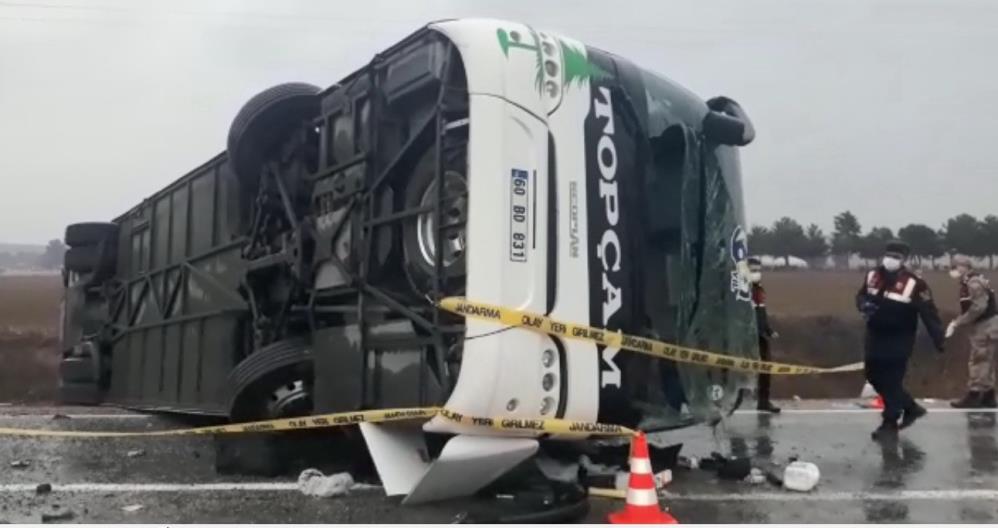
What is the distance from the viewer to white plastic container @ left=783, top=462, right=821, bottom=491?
427 cm

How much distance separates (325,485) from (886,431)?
14.0 feet

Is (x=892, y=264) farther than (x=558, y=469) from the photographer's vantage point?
Yes

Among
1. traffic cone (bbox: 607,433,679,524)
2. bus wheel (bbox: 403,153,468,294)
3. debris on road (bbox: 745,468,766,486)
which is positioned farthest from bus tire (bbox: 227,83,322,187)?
debris on road (bbox: 745,468,766,486)

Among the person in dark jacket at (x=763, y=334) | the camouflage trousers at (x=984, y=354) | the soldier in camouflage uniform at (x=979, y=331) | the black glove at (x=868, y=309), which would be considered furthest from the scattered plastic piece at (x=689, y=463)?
the camouflage trousers at (x=984, y=354)

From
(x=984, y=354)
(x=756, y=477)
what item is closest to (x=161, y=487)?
(x=756, y=477)

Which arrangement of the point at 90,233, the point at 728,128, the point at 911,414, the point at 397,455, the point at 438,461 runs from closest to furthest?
the point at 438,461, the point at 397,455, the point at 728,128, the point at 911,414, the point at 90,233

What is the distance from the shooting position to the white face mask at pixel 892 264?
6379 millimetres

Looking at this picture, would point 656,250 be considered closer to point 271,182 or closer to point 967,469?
point 271,182

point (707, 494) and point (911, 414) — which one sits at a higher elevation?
point (911, 414)

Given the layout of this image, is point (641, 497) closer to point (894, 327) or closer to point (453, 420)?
point (453, 420)

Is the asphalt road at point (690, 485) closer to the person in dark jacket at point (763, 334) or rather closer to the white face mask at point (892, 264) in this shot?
the person in dark jacket at point (763, 334)

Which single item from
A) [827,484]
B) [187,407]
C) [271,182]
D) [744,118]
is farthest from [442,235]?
[187,407]

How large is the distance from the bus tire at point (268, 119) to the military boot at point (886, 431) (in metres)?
4.47

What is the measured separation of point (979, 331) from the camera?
27.6 feet
